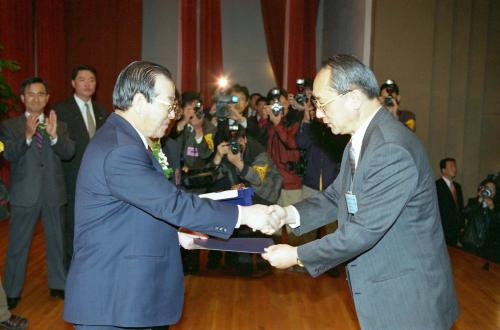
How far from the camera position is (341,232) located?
1.94 m

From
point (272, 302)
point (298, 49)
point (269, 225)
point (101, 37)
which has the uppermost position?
point (101, 37)

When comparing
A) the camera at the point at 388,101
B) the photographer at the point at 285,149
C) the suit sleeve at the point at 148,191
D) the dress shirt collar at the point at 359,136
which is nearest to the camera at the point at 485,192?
the camera at the point at 388,101

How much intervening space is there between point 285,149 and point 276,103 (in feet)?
1.36

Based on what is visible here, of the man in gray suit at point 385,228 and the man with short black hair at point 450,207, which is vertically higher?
the man in gray suit at point 385,228

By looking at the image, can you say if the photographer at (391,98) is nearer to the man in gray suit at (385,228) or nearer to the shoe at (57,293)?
the man in gray suit at (385,228)

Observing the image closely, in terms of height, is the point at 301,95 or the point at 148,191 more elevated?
the point at 301,95

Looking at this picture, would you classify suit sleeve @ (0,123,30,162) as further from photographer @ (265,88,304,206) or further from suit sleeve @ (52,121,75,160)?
photographer @ (265,88,304,206)

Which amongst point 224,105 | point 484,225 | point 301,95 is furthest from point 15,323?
point 484,225

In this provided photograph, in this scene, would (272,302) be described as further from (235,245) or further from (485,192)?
(485,192)

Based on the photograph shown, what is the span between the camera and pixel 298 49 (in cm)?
788

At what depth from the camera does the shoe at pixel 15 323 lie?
3.38 meters

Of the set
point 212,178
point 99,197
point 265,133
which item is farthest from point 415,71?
point 99,197

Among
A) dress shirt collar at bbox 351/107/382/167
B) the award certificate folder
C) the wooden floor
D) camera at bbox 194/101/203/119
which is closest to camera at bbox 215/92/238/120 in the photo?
camera at bbox 194/101/203/119

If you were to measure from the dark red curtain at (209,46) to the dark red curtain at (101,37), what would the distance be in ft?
3.39
